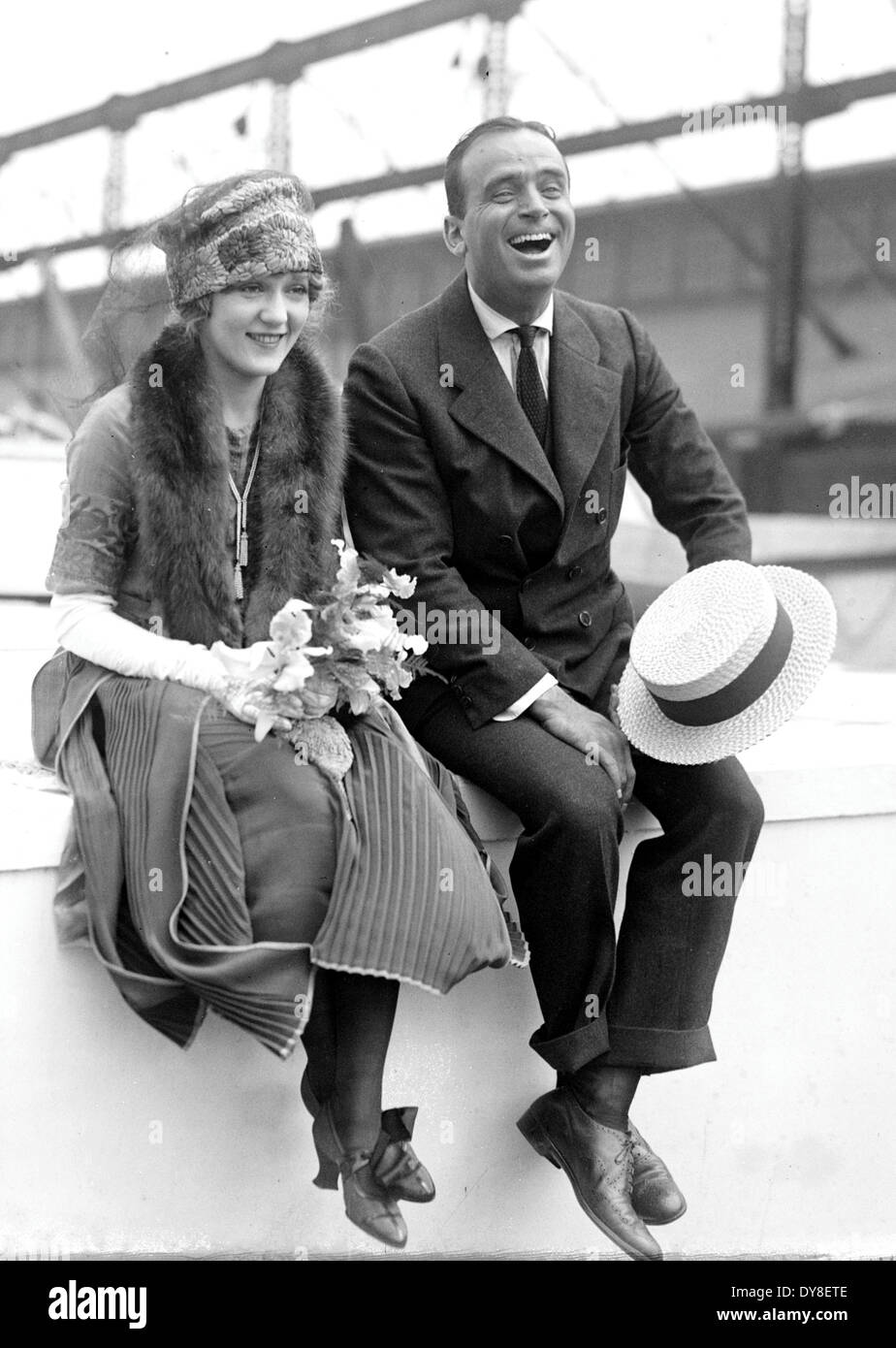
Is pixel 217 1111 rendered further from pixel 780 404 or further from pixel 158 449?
pixel 780 404

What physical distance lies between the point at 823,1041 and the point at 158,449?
1.49 metres

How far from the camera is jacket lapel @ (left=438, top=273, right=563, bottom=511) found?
2.45m

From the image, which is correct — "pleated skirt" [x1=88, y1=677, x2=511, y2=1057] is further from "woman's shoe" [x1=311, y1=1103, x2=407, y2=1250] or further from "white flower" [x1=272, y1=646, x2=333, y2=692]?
"woman's shoe" [x1=311, y1=1103, x2=407, y2=1250]

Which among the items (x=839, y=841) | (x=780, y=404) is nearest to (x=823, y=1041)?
(x=839, y=841)

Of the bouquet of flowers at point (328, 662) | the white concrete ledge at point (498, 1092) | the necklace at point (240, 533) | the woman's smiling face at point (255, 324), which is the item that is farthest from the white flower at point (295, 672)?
the woman's smiling face at point (255, 324)

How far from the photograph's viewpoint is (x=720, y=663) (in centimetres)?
228

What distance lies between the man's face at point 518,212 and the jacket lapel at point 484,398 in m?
0.09

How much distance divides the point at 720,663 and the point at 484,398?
1.87 feet

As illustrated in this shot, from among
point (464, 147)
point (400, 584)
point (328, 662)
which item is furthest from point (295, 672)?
point (464, 147)

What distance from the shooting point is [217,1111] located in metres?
2.26

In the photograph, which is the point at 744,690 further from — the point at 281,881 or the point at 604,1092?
the point at 281,881

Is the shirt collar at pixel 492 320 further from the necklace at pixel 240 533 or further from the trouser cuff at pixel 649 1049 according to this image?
the trouser cuff at pixel 649 1049

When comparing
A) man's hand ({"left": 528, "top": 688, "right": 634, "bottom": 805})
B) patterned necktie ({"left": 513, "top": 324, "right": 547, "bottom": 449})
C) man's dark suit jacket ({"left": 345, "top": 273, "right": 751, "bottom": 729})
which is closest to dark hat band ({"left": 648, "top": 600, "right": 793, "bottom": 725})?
man's hand ({"left": 528, "top": 688, "right": 634, "bottom": 805})
